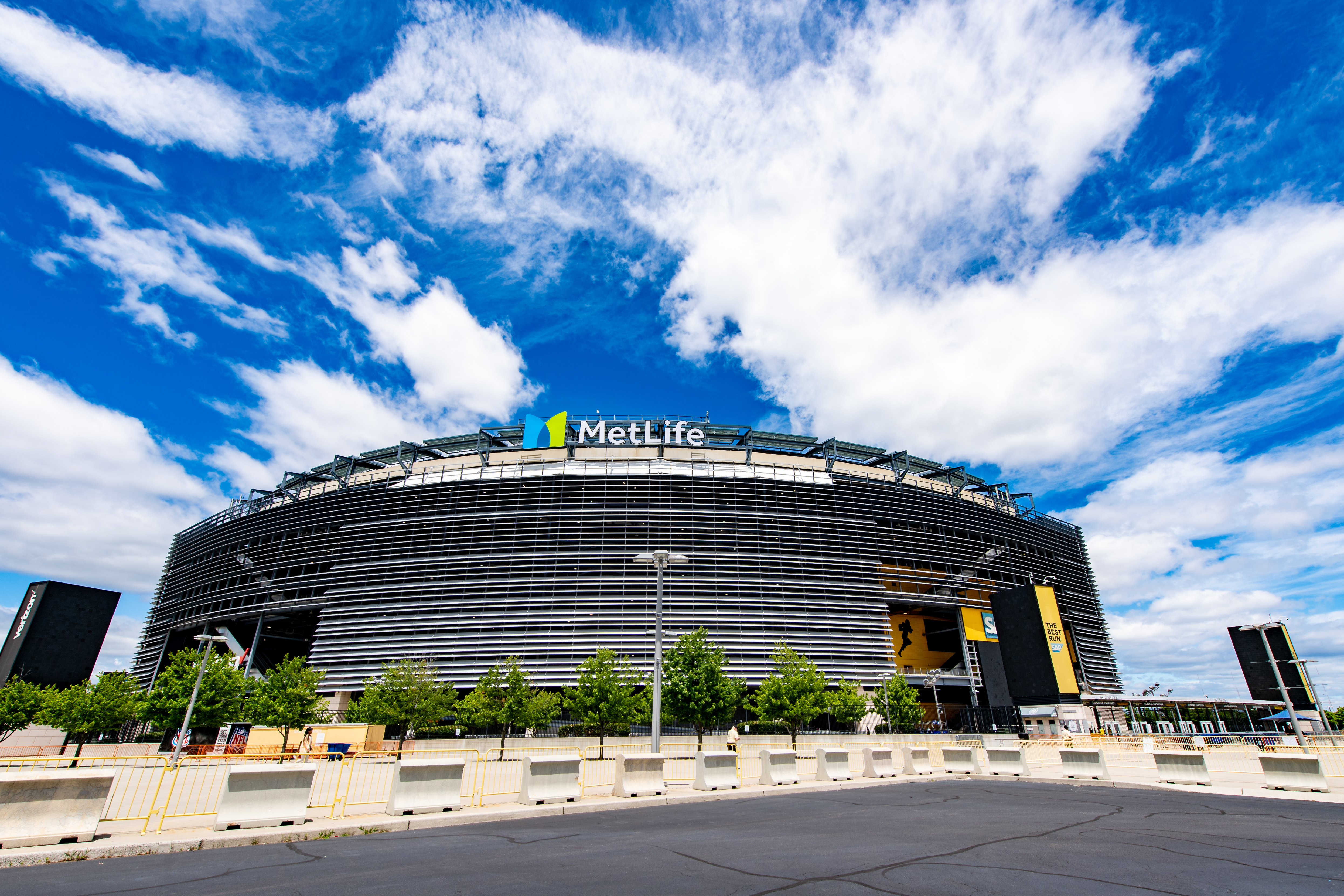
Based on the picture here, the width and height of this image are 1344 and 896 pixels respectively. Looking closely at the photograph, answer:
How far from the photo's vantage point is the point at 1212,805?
1409 cm

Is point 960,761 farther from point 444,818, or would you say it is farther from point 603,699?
point 444,818

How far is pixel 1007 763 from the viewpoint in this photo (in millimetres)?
23750

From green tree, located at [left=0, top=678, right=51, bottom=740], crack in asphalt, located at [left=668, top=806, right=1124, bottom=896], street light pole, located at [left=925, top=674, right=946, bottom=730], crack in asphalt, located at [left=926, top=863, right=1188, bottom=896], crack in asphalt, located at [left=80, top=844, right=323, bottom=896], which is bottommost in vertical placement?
crack in asphalt, located at [left=80, top=844, right=323, bottom=896]

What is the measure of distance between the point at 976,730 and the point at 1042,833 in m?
46.1

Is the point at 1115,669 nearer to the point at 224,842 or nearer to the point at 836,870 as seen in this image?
the point at 836,870

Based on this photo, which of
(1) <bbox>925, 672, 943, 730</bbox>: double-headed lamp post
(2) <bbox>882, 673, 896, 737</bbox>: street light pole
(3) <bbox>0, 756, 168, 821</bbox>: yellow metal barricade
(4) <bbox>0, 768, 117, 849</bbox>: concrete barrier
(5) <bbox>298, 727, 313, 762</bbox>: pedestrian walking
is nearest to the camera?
(4) <bbox>0, 768, 117, 849</bbox>: concrete barrier

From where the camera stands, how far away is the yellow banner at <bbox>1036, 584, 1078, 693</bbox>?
46406mm

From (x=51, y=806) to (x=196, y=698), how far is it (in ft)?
112

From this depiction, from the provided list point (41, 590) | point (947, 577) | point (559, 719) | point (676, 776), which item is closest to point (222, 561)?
point (41, 590)

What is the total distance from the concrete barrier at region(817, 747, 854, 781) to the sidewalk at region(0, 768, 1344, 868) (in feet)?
0.95

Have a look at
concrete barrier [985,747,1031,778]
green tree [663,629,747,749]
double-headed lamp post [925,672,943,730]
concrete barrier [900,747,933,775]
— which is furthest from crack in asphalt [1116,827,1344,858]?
double-headed lamp post [925,672,943,730]

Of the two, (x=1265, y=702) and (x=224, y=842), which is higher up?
(x=1265, y=702)

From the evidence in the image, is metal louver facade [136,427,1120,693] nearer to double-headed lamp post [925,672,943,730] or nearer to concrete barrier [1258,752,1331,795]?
double-headed lamp post [925,672,943,730]

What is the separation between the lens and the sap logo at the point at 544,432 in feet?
198
